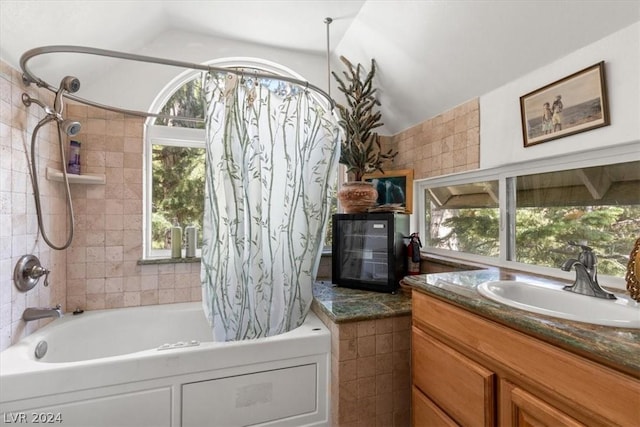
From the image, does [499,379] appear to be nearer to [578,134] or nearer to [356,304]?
[356,304]

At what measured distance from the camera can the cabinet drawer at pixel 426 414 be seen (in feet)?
3.70

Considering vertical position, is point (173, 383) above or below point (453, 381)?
below

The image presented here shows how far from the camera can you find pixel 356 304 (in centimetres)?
166

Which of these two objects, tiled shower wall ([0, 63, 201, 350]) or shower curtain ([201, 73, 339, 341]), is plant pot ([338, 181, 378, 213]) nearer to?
shower curtain ([201, 73, 339, 341])

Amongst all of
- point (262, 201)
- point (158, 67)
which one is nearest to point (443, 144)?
point (262, 201)

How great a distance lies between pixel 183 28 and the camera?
2072mm

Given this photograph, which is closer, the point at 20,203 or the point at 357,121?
the point at 20,203

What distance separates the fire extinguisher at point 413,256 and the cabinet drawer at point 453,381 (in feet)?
2.35

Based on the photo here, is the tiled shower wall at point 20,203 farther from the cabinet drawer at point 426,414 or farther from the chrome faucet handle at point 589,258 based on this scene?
the chrome faucet handle at point 589,258

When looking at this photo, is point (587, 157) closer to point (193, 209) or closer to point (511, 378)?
point (511, 378)

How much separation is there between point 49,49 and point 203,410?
5.94ft

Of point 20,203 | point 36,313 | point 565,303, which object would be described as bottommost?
point 36,313

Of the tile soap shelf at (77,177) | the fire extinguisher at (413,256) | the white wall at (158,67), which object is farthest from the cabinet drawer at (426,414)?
the white wall at (158,67)

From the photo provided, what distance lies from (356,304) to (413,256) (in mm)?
602
